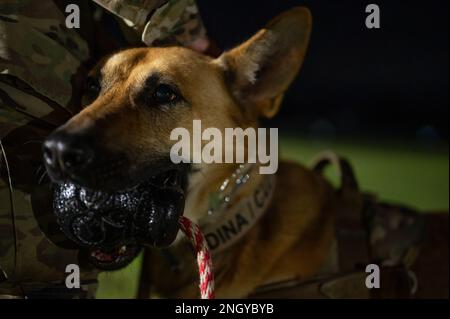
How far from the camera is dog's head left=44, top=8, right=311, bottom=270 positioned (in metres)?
1.24

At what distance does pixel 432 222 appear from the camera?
81.3 inches

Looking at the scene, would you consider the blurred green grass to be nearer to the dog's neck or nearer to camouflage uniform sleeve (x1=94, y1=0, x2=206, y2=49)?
the dog's neck

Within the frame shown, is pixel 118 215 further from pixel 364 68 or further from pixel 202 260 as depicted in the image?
pixel 364 68

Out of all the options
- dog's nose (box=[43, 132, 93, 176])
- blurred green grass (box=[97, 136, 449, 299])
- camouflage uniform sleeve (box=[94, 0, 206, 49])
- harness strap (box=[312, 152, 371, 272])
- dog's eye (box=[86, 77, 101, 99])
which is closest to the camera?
dog's nose (box=[43, 132, 93, 176])

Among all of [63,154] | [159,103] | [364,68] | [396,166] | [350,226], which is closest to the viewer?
[63,154]

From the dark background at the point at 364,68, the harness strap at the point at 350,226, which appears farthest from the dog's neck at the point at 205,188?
the dark background at the point at 364,68

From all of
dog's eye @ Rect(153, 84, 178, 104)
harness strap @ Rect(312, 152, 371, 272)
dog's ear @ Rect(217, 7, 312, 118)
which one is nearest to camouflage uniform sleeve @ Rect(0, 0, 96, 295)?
dog's eye @ Rect(153, 84, 178, 104)

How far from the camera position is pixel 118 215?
1.29m

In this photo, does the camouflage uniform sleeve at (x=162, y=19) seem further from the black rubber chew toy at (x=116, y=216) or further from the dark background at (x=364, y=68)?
the dark background at (x=364, y=68)

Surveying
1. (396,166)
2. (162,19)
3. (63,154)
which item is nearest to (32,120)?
(63,154)

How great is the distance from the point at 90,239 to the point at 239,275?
0.66 metres

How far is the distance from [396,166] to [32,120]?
10.9 ft

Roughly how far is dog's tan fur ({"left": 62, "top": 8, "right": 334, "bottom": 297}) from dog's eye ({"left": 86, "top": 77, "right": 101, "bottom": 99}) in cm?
2
